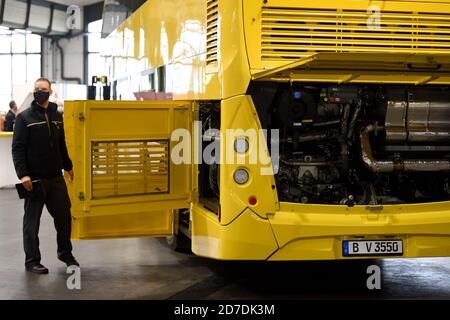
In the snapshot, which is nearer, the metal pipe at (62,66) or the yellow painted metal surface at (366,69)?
the yellow painted metal surface at (366,69)

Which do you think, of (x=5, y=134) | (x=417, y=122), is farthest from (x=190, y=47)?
(x=5, y=134)

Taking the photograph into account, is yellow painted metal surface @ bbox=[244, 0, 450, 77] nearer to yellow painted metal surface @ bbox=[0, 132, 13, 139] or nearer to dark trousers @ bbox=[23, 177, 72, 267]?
dark trousers @ bbox=[23, 177, 72, 267]

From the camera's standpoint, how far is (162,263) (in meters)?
8.11

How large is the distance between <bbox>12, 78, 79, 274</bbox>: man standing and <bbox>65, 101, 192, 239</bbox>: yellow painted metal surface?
0.71 metres

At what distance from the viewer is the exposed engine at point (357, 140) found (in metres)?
6.07

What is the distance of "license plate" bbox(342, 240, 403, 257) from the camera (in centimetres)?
594

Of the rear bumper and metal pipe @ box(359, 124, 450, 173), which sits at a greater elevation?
metal pipe @ box(359, 124, 450, 173)

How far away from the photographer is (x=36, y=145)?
733cm

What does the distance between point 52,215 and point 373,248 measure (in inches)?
135

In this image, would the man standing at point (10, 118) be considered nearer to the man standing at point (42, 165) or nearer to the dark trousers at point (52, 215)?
the man standing at point (42, 165)

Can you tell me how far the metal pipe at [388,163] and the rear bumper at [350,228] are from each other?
33cm

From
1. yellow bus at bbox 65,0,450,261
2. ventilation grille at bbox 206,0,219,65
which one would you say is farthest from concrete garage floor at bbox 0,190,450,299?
ventilation grille at bbox 206,0,219,65

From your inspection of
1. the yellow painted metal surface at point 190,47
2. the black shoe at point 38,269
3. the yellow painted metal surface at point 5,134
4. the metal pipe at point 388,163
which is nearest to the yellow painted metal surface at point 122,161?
the yellow painted metal surface at point 190,47

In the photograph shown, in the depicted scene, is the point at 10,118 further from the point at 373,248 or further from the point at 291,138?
the point at 373,248
